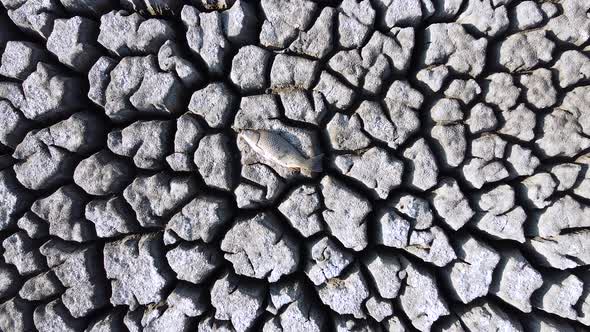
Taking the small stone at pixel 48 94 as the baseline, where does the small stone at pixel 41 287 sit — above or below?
below

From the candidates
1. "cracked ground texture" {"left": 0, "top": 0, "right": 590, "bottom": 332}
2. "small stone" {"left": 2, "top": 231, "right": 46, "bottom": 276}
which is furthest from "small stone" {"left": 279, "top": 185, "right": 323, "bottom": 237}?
"small stone" {"left": 2, "top": 231, "right": 46, "bottom": 276}

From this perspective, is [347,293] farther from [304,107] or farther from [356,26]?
[356,26]

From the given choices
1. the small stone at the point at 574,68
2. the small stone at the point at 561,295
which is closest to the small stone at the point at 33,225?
the small stone at the point at 561,295

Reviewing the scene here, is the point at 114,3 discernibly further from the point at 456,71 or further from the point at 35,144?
the point at 456,71

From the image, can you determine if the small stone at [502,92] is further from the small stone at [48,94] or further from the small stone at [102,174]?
the small stone at [48,94]

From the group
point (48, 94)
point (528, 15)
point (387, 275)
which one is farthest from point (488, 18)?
point (48, 94)

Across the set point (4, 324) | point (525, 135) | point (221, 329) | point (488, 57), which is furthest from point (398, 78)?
point (4, 324)
